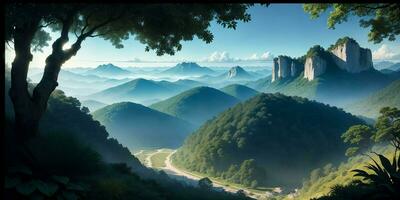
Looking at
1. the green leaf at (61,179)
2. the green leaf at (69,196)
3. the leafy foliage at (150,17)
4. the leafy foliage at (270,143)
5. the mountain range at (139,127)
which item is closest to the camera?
the green leaf at (69,196)

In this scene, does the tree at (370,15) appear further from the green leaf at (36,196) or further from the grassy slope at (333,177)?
the grassy slope at (333,177)

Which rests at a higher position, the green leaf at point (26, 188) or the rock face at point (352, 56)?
the rock face at point (352, 56)

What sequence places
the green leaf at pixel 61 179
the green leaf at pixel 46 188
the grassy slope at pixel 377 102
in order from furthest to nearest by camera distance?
the grassy slope at pixel 377 102 < the green leaf at pixel 61 179 < the green leaf at pixel 46 188

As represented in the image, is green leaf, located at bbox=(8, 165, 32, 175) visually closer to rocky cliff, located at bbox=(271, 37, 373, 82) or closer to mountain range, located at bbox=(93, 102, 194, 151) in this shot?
mountain range, located at bbox=(93, 102, 194, 151)

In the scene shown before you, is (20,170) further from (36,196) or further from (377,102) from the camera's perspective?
(377,102)

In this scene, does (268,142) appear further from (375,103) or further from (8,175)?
(8,175)

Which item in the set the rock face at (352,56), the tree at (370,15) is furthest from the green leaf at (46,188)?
the rock face at (352,56)
